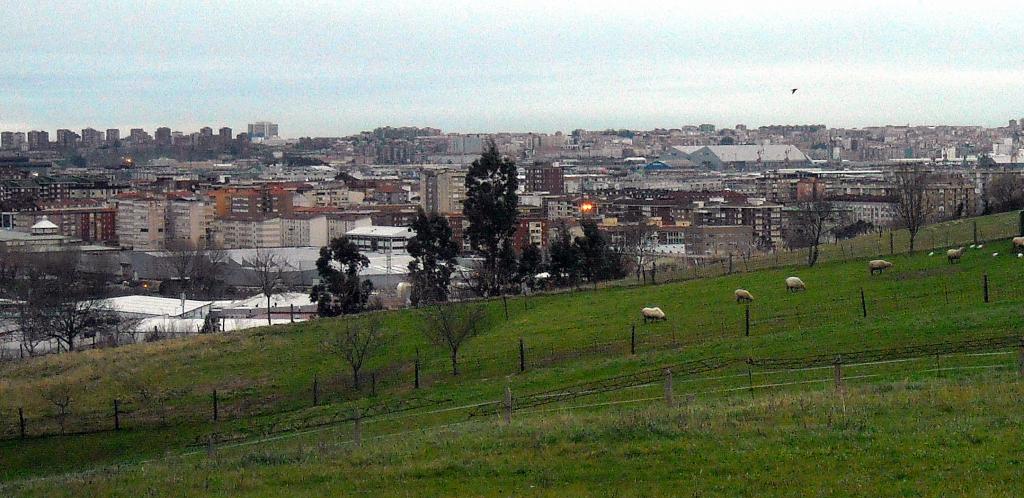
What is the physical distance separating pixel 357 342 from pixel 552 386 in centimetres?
812

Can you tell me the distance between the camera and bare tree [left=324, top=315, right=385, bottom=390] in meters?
25.7

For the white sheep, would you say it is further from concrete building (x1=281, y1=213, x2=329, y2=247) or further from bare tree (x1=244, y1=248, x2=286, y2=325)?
concrete building (x1=281, y1=213, x2=329, y2=247)

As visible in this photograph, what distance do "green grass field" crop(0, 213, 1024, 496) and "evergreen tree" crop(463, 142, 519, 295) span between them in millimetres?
10404

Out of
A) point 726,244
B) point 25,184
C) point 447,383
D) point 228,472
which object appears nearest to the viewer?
point 228,472

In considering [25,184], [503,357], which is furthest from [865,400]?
[25,184]

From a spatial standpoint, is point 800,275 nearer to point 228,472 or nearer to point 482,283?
point 482,283

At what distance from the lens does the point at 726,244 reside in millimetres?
91562

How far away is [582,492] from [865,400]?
4.10 m

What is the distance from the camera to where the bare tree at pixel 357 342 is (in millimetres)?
25672

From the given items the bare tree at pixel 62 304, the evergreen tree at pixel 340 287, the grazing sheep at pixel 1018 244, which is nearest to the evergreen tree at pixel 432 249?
the evergreen tree at pixel 340 287

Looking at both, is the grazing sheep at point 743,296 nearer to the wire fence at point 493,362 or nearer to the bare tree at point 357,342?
the wire fence at point 493,362

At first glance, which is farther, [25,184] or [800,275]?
[25,184]

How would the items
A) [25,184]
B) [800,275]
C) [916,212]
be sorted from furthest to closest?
[25,184], [916,212], [800,275]

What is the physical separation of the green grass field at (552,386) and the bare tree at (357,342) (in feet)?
→ 1.13
